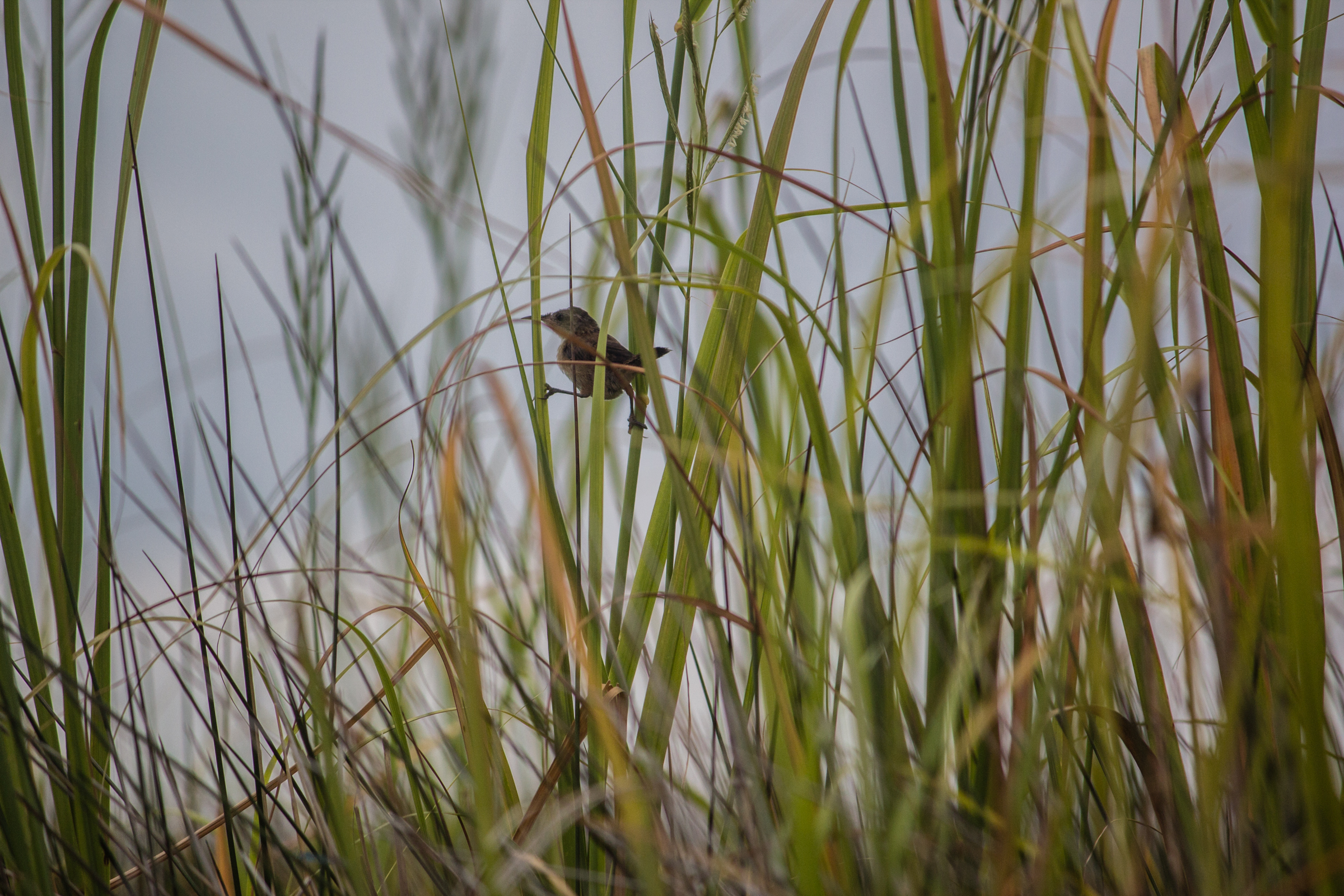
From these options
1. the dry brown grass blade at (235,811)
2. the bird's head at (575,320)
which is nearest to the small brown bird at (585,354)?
the bird's head at (575,320)

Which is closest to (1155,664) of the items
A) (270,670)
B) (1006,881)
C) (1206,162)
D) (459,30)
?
(1006,881)

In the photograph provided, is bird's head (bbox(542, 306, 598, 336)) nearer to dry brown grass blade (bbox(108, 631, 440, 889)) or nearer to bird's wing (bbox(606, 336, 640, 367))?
bird's wing (bbox(606, 336, 640, 367))

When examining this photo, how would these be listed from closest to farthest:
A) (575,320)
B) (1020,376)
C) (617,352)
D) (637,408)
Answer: (1020,376)
(637,408)
(617,352)
(575,320)

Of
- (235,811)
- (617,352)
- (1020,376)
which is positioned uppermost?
(617,352)

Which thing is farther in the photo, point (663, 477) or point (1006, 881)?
point (663, 477)

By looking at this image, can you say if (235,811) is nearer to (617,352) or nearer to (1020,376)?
(1020,376)

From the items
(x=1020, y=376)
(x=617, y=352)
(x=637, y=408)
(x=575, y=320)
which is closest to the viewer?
(x=1020, y=376)

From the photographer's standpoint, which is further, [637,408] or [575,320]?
[575,320]

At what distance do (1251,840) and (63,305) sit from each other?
1.07m

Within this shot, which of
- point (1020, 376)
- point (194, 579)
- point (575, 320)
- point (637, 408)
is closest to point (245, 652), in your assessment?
point (194, 579)

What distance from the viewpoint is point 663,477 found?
28.5 inches

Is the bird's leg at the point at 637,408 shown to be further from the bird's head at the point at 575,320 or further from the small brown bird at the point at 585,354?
the bird's head at the point at 575,320

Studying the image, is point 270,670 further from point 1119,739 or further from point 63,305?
point 1119,739

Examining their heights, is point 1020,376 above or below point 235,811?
above
